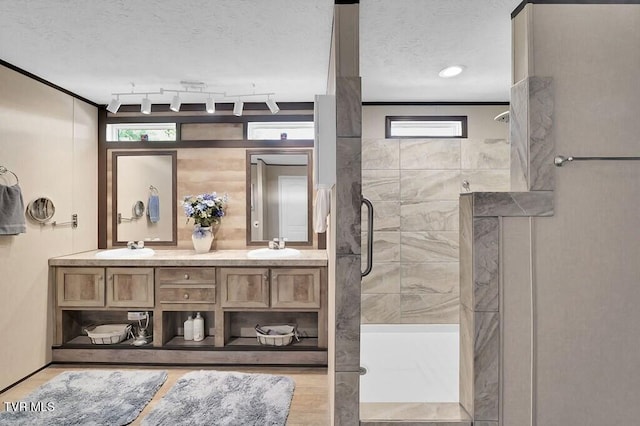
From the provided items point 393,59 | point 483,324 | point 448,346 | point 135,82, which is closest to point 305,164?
point 393,59

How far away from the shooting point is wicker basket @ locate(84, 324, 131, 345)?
11.1 ft

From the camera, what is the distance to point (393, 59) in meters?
2.78

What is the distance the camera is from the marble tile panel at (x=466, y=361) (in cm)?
189

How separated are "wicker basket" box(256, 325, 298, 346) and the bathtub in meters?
0.67

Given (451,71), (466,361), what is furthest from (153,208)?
(466,361)

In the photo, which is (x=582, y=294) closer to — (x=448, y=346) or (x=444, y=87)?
(x=448, y=346)

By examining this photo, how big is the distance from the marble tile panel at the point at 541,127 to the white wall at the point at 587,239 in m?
0.05

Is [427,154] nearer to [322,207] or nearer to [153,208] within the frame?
[322,207]

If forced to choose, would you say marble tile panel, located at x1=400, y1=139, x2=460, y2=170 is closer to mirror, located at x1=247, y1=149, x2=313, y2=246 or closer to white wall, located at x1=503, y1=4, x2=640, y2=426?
mirror, located at x1=247, y1=149, x2=313, y2=246

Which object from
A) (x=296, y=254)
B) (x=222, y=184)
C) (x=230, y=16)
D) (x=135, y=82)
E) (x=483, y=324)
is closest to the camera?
(x=483, y=324)

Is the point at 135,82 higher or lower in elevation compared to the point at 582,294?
higher

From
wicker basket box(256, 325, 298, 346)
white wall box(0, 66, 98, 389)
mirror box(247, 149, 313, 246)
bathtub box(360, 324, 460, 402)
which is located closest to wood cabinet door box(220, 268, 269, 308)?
wicker basket box(256, 325, 298, 346)

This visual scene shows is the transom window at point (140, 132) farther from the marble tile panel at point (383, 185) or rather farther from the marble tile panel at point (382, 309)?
the marble tile panel at point (382, 309)

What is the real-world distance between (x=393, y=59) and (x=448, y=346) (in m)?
2.36
